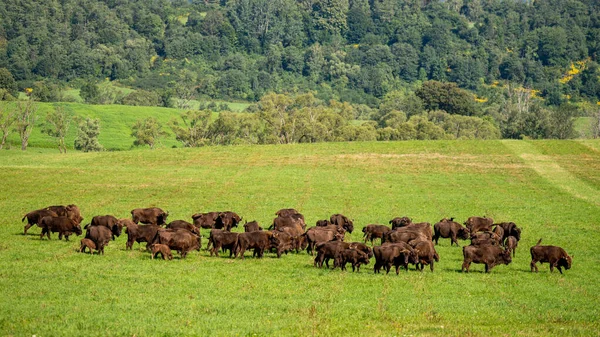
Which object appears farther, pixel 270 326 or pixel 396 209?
pixel 396 209

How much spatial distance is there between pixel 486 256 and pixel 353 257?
17.1ft

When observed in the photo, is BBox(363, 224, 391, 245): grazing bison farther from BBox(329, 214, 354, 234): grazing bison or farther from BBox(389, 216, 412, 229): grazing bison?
BBox(329, 214, 354, 234): grazing bison

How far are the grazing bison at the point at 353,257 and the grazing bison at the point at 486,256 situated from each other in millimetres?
3847

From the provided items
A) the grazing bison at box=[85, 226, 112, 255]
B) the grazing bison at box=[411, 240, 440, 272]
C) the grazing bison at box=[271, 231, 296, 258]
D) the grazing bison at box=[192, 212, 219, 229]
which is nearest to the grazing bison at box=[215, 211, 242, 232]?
the grazing bison at box=[192, 212, 219, 229]

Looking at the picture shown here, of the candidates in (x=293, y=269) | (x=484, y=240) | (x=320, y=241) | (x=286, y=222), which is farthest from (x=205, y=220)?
(x=484, y=240)

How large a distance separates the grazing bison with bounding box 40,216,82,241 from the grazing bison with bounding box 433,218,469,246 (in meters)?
16.8

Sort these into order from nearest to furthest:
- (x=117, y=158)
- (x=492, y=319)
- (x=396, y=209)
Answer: (x=492, y=319), (x=396, y=209), (x=117, y=158)

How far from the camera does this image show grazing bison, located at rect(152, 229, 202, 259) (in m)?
30.7

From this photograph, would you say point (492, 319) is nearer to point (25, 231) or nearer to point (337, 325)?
point (337, 325)

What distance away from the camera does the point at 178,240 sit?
30719 mm

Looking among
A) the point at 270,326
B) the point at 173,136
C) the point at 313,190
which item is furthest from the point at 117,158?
the point at 173,136

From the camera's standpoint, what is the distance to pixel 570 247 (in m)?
36.7

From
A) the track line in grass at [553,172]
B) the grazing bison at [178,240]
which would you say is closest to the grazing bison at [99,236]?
the grazing bison at [178,240]

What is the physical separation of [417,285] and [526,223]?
66.7 feet
